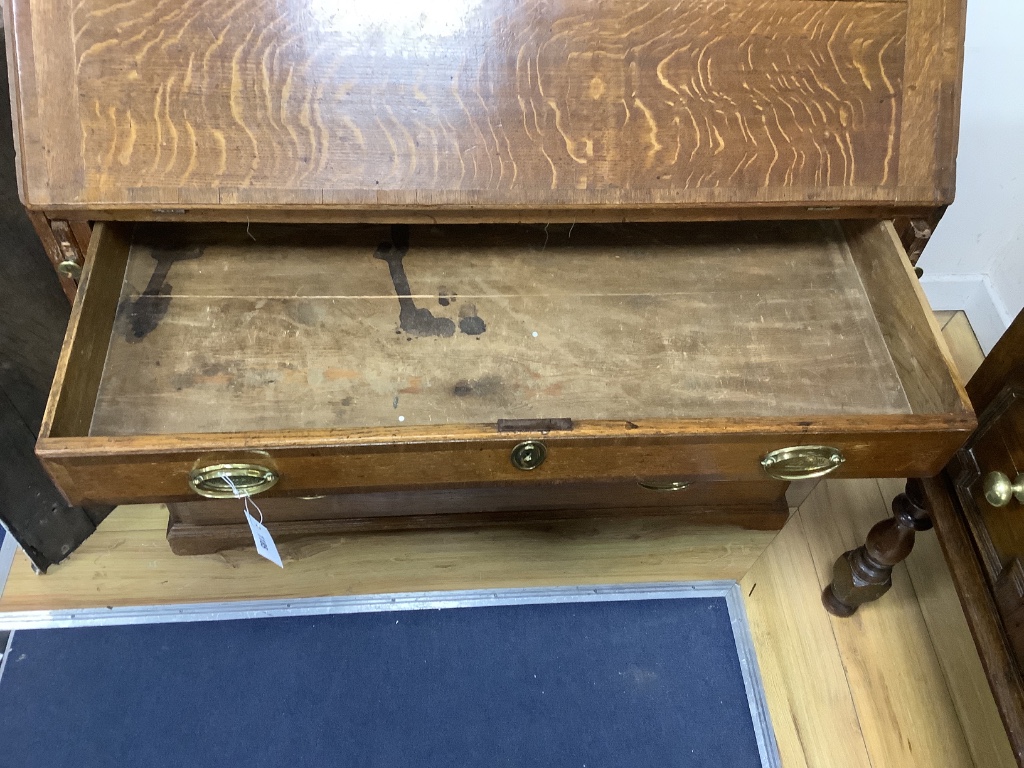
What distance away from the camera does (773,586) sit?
1292 mm

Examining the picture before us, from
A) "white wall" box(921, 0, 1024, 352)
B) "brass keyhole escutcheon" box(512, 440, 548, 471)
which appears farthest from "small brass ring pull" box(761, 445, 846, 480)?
"white wall" box(921, 0, 1024, 352)

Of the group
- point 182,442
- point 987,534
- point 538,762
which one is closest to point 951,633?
point 987,534

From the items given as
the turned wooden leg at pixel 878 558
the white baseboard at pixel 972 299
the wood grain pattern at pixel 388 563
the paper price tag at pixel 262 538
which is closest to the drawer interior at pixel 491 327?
the paper price tag at pixel 262 538

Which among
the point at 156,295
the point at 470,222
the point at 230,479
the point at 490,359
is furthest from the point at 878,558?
the point at 156,295

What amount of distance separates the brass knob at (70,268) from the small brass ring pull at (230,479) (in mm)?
308

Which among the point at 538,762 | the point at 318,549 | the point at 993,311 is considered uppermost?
the point at 993,311

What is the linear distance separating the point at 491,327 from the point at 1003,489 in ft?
1.96

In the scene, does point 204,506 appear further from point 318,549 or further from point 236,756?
point 236,756

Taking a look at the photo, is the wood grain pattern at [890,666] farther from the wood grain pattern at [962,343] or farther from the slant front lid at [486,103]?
the slant front lid at [486,103]

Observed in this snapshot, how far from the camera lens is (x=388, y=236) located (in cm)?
103

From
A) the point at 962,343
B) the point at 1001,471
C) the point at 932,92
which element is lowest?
the point at 1001,471

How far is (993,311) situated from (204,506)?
1624 mm

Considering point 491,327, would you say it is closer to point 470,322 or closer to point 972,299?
point 470,322

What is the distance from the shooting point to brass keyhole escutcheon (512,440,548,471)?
0.76 m
